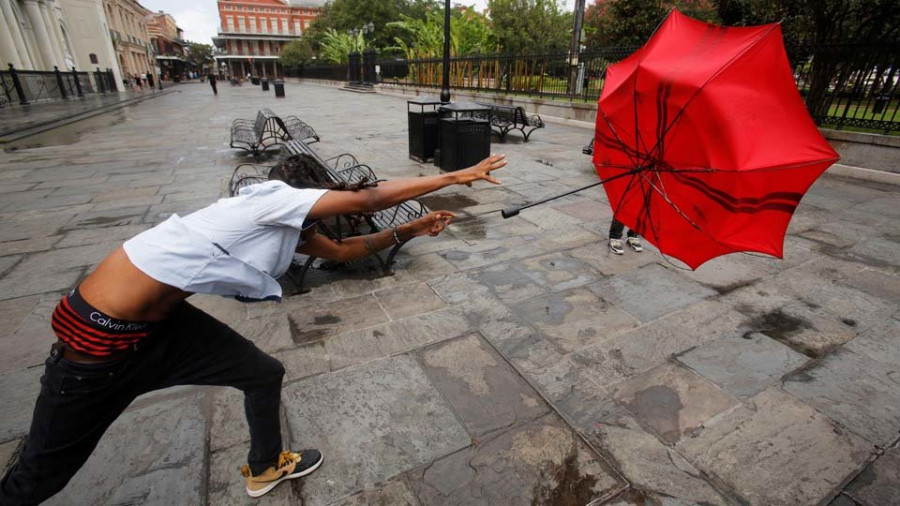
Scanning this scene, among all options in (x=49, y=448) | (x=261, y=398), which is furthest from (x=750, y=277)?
(x=49, y=448)

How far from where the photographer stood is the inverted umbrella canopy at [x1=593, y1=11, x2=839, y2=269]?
1.88m

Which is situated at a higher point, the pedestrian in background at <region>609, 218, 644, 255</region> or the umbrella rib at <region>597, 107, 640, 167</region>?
the umbrella rib at <region>597, 107, 640, 167</region>

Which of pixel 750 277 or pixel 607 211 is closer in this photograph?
pixel 750 277

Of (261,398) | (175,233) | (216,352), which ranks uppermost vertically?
(175,233)

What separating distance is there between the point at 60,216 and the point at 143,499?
543 centimetres

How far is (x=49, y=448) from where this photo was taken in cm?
143

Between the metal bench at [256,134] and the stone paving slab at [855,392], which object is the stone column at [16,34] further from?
the stone paving slab at [855,392]

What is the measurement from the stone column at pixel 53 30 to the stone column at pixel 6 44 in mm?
4737

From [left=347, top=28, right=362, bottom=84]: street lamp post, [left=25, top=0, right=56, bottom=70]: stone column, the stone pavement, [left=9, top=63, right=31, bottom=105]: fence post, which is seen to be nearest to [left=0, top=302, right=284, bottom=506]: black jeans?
the stone pavement

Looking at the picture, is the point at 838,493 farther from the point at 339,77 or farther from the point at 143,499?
the point at 339,77

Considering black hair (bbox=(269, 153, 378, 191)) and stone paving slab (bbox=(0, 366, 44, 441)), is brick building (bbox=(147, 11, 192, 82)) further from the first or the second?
black hair (bbox=(269, 153, 378, 191))

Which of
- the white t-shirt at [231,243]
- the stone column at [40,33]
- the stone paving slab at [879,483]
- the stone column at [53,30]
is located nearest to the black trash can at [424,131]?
the white t-shirt at [231,243]

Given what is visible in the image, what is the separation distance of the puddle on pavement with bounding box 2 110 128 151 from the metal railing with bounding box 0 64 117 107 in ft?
22.2

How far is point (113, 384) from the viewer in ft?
4.82
